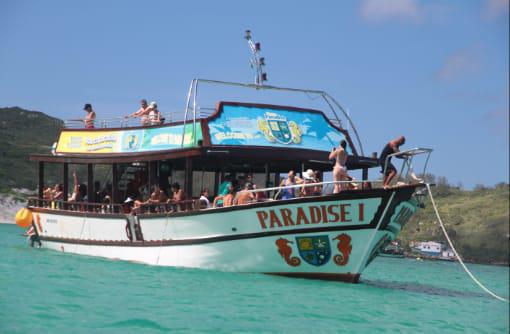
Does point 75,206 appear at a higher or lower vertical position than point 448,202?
lower

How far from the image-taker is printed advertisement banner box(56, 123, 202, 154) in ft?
48.6

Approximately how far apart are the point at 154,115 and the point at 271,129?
3488 mm

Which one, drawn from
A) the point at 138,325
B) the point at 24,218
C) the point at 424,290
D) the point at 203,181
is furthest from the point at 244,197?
the point at 24,218

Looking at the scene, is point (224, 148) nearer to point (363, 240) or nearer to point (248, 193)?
point (248, 193)

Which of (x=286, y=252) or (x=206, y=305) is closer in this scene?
(x=206, y=305)

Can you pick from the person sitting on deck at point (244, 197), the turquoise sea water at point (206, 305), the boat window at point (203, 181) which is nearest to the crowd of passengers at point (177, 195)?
the person sitting on deck at point (244, 197)

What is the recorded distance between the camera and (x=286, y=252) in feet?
39.4

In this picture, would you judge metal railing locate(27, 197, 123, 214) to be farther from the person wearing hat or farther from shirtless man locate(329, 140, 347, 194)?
shirtless man locate(329, 140, 347, 194)

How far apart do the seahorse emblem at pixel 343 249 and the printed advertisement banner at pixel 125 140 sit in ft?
13.9

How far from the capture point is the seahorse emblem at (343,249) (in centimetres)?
1169

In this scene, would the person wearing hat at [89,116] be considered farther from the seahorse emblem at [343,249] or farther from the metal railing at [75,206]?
the seahorse emblem at [343,249]

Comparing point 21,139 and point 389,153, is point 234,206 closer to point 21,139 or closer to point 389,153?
point 389,153

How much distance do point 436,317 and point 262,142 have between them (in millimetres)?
6417

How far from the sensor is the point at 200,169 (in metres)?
17.3
